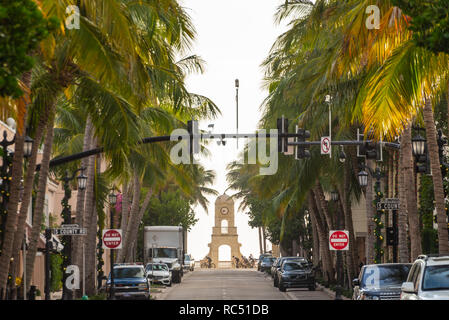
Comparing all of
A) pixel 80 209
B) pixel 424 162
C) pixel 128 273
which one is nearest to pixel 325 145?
pixel 424 162

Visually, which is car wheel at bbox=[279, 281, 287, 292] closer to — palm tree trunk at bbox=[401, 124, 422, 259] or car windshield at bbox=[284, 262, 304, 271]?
car windshield at bbox=[284, 262, 304, 271]

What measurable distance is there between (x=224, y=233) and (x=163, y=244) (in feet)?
232

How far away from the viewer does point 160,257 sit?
56219 mm

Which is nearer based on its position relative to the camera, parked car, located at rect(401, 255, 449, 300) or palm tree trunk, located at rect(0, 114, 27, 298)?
parked car, located at rect(401, 255, 449, 300)

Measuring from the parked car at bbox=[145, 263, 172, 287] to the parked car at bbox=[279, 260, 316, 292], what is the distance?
8368mm

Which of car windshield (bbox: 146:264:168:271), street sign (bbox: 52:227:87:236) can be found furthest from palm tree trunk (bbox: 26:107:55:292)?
car windshield (bbox: 146:264:168:271)

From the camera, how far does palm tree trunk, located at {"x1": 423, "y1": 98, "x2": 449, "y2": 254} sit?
2288 centimetres

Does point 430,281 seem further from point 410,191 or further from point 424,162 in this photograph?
point 410,191

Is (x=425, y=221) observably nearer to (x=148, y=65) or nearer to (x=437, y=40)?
(x=148, y=65)

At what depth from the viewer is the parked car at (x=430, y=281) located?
14461 mm

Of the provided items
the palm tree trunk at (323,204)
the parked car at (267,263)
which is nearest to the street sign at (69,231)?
the palm tree trunk at (323,204)

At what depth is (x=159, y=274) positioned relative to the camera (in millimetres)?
49250

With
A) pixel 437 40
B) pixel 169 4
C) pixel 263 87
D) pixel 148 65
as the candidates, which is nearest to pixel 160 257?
pixel 263 87
